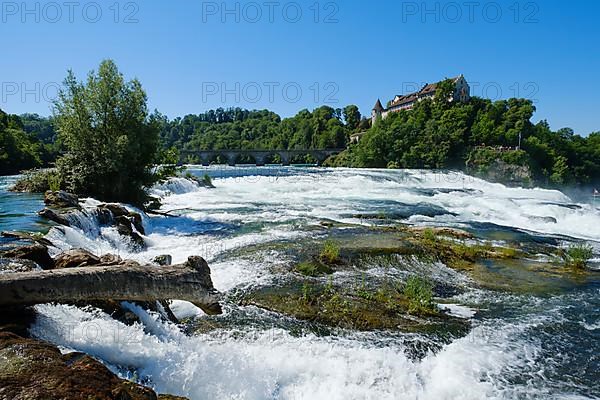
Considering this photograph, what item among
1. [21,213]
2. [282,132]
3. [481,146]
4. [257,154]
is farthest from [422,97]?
[21,213]

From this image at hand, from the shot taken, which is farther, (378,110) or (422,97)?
(378,110)

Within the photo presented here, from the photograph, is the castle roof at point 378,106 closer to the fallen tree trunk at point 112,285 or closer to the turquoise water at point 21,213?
the turquoise water at point 21,213

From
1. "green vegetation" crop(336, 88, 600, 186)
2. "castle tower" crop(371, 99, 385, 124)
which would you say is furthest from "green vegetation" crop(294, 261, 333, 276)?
"castle tower" crop(371, 99, 385, 124)

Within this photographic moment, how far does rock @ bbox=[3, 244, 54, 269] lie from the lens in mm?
6543

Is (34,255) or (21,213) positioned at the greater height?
(34,255)

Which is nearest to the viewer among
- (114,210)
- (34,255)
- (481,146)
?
(34,255)

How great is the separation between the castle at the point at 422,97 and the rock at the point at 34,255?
98518mm

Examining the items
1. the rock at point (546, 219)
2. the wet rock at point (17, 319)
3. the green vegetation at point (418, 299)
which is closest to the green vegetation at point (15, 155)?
the wet rock at point (17, 319)

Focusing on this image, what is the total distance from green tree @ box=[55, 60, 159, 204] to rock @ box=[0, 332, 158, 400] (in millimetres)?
16251

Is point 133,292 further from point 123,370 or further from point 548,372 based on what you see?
point 548,372

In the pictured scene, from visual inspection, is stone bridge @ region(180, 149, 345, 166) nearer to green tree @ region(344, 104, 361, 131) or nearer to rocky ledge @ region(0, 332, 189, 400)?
green tree @ region(344, 104, 361, 131)

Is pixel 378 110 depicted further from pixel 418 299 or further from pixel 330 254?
pixel 418 299

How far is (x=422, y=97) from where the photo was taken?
107m

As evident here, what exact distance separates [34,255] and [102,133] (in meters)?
14.3
